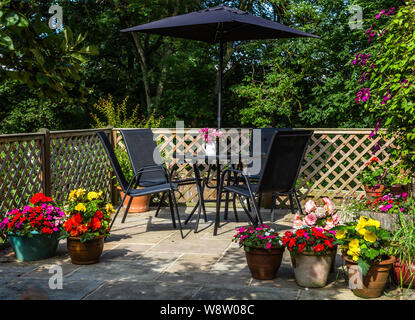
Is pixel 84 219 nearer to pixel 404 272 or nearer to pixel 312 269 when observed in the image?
pixel 312 269

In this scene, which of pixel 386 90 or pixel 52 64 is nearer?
pixel 52 64

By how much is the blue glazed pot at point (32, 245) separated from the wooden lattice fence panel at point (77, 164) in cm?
129

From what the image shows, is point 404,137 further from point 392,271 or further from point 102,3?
point 102,3

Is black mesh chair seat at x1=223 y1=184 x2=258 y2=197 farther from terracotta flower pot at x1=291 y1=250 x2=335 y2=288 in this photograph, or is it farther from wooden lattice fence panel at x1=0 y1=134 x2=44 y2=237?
wooden lattice fence panel at x1=0 y1=134 x2=44 y2=237

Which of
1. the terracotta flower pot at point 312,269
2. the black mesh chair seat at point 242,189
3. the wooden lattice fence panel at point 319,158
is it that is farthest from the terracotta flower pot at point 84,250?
the wooden lattice fence panel at point 319,158

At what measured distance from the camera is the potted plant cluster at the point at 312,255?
2840 millimetres

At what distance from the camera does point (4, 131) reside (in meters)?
11.5

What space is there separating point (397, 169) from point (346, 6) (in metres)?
5.51

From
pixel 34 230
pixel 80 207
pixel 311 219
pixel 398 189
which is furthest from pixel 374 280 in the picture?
pixel 34 230

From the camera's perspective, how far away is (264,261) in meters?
2.99

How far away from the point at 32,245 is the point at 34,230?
0.37ft

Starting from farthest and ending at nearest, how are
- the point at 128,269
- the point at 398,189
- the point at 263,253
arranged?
1. the point at 398,189
2. the point at 128,269
3. the point at 263,253
